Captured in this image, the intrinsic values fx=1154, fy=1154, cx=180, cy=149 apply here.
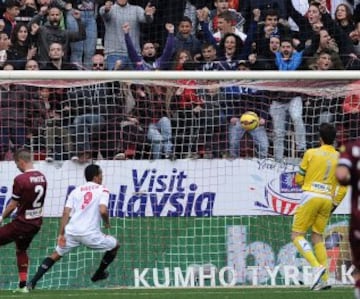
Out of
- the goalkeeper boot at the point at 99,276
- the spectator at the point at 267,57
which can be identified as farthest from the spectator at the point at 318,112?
the goalkeeper boot at the point at 99,276

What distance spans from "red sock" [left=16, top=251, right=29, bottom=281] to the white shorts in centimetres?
43

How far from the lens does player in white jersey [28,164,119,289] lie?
15008 mm

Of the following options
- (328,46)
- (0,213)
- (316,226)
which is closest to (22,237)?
(0,213)

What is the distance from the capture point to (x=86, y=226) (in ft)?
49.7

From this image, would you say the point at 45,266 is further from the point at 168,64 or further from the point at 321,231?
the point at 168,64

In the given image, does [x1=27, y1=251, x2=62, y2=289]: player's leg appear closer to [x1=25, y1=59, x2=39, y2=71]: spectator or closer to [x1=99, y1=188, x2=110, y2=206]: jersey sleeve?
[x1=99, y1=188, x2=110, y2=206]: jersey sleeve

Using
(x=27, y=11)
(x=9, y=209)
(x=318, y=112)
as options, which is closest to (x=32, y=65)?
(x=27, y=11)

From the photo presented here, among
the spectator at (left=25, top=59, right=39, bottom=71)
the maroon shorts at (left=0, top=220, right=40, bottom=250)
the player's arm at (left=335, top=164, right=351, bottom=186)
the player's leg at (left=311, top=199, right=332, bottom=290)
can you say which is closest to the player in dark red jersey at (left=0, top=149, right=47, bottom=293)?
the maroon shorts at (left=0, top=220, right=40, bottom=250)

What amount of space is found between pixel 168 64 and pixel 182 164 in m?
2.72

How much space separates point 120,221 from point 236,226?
5.36 ft

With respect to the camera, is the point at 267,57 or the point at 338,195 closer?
the point at 338,195

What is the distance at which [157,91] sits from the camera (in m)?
16.4

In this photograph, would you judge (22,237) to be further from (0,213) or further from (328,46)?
(328,46)

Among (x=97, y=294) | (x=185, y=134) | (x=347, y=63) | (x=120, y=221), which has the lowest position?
(x=97, y=294)
